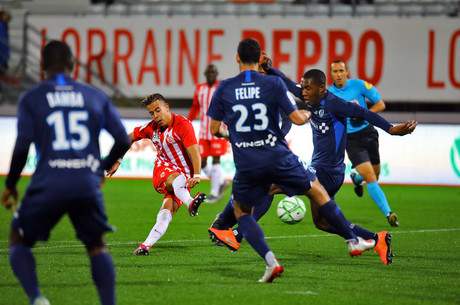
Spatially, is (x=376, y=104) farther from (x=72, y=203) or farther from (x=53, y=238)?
(x=72, y=203)

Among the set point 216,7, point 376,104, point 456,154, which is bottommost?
point 456,154

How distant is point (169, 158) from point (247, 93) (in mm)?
2423

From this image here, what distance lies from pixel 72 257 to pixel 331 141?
2.84 metres

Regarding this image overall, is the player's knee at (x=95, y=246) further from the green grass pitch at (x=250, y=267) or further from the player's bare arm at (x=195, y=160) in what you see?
the player's bare arm at (x=195, y=160)

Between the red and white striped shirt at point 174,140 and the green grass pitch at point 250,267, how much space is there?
36.9 inches

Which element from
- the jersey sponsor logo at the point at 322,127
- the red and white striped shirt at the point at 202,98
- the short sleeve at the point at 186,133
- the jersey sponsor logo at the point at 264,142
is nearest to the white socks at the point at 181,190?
the short sleeve at the point at 186,133

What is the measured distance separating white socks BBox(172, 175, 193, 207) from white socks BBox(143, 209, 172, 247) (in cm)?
25

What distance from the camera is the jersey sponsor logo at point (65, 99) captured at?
14.8 feet

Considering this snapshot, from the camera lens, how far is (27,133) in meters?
4.47

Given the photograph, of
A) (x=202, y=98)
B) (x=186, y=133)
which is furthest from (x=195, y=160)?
(x=202, y=98)

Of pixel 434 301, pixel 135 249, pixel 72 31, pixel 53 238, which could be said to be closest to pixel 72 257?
pixel 135 249

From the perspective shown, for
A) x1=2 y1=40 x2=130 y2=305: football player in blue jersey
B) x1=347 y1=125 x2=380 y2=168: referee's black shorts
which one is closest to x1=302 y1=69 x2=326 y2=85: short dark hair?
x1=2 y1=40 x2=130 y2=305: football player in blue jersey

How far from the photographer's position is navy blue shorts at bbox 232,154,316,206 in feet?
19.5

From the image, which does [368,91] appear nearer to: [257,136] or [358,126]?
[358,126]
